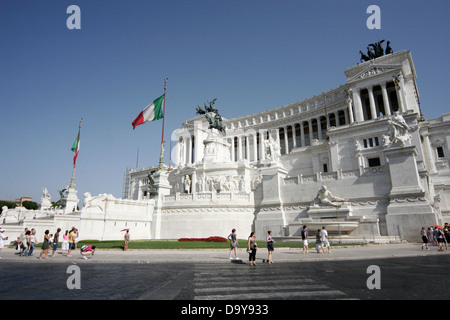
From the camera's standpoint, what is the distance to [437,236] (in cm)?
1752

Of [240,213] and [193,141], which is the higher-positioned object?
[193,141]

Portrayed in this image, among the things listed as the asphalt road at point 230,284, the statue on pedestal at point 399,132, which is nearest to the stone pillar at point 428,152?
the statue on pedestal at point 399,132

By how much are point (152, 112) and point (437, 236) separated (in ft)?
101

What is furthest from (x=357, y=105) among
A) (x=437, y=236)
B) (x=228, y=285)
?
(x=228, y=285)

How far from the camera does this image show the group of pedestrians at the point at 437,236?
1732 centimetres

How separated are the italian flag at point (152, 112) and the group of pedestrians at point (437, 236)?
29.4 meters

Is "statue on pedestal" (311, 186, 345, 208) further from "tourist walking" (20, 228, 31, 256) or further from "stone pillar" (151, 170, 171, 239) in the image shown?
"tourist walking" (20, 228, 31, 256)

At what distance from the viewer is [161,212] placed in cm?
3203

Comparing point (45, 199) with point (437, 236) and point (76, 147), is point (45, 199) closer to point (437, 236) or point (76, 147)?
point (76, 147)

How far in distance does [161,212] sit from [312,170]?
34.1m

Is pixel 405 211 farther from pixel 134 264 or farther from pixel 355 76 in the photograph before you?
pixel 355 76

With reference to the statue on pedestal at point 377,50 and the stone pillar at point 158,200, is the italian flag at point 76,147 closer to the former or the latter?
the stone pillar at point 158,200

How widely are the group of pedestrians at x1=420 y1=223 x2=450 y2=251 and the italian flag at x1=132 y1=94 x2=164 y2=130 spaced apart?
29375 mm

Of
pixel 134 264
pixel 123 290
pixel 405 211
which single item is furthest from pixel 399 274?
pixel 405 211
